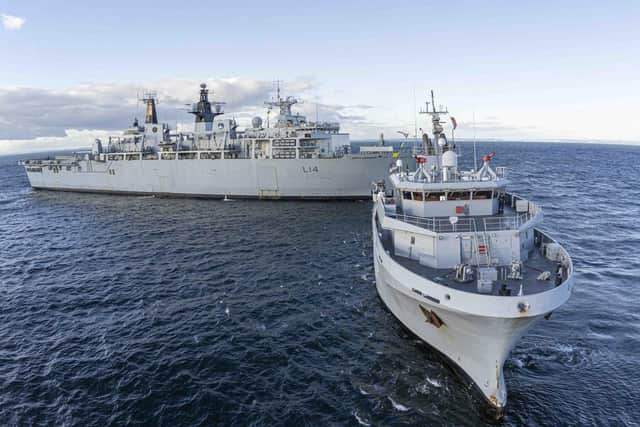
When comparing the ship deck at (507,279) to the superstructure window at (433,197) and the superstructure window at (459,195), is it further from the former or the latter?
the superstructure window at (459,195)

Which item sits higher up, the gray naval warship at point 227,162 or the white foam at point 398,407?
the gray naval warship at point 227,162

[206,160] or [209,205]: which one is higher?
[206,160]

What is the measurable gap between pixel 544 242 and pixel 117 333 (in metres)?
22.7

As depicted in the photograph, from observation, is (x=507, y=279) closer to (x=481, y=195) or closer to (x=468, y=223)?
(x=468, y=223)

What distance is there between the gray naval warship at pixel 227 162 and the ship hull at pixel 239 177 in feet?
0.43

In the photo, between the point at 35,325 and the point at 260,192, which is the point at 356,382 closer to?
the point at 35,325

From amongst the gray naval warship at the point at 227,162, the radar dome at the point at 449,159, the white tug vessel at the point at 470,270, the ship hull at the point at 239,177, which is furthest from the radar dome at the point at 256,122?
the radar dome at the point at 449,159

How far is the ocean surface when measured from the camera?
1407cm

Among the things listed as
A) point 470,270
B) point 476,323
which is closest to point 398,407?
point 476,323

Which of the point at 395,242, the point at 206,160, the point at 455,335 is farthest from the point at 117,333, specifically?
the point at 206,160

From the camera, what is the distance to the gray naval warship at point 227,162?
49781 millimetres

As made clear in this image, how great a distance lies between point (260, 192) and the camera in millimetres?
53156

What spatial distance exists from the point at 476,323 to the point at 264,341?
10129 mm

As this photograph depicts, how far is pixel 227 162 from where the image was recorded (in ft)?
175
